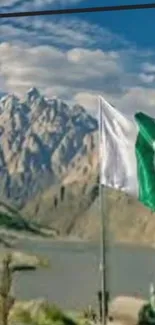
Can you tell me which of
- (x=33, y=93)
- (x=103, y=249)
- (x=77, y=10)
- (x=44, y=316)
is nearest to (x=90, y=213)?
(x=103, y=249)

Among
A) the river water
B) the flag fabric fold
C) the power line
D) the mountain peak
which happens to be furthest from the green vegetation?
the power line

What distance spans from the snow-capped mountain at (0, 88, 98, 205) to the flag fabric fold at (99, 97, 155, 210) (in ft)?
0.51

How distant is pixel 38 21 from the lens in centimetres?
1137

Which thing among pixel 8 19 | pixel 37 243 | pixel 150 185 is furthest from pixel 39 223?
pixel 8 19

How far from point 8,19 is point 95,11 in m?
0.77

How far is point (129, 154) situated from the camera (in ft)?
36.6

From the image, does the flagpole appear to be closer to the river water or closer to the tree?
the river water

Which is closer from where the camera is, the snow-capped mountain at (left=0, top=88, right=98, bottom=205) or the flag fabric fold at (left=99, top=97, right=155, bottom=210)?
the flag fabric fold at (left=99, top=97, right=155, bottom=210)

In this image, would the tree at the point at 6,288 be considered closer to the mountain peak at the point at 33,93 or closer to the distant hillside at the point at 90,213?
the distant hillside at the point at 90,213

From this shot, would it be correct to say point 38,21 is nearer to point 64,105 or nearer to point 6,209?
point 64,105

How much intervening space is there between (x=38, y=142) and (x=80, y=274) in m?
1.09

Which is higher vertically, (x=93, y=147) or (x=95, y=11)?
(x=95, y=11)

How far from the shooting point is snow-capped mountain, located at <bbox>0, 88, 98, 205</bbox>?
11.3 metres

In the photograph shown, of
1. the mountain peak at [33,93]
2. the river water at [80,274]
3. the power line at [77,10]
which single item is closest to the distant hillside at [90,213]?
the river water at [80,274]
